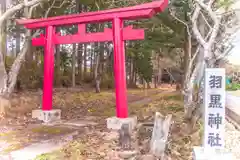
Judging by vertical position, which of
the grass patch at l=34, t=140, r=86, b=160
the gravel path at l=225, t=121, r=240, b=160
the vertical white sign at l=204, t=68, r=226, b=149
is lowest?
the gravel path at l=225, t=121, r=240, b=160

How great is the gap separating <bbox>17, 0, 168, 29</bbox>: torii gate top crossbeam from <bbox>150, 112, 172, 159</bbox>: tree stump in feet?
9.05

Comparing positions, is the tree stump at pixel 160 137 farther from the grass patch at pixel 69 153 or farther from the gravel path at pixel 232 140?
the grass patch at pixel 69 153

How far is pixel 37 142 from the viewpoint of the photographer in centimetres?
660

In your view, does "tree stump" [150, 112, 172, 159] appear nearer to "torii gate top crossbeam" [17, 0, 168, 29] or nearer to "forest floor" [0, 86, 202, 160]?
"forest floor" [0, 86, 202, 160]

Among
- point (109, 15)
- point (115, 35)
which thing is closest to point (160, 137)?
point (115, 35)

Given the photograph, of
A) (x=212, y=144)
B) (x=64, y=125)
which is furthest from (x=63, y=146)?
(x=212, y=144)

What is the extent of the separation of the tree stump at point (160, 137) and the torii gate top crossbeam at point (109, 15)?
2760mm

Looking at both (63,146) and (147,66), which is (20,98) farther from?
(147,66)

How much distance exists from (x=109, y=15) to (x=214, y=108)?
4.22 metres

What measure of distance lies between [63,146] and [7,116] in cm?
415

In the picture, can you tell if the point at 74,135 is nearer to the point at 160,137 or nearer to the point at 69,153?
the point at 69,153

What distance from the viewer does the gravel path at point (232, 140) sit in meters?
6.08

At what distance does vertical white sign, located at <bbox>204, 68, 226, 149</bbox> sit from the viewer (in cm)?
470

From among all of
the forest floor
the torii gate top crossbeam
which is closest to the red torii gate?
the torii gate top crossbeam
